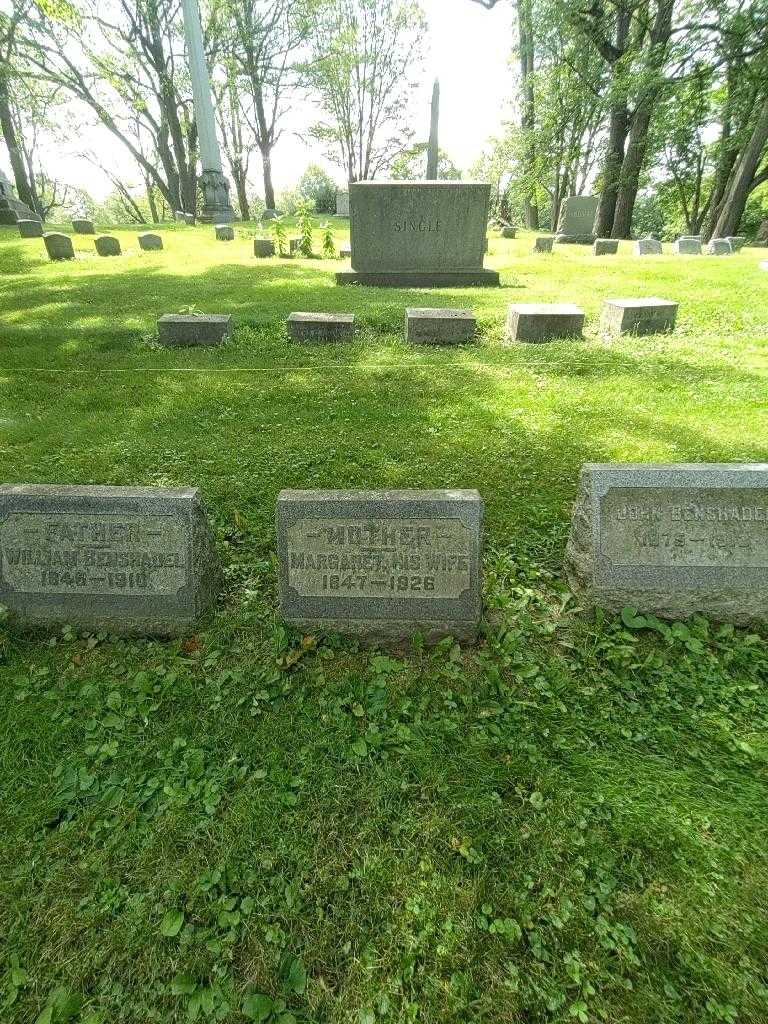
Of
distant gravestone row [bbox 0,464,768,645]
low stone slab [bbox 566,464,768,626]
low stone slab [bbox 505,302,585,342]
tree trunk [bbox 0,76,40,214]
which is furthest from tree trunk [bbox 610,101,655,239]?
tree trunk [bbox 0,76,40,214]

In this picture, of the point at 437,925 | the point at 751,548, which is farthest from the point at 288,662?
the point at 751,548

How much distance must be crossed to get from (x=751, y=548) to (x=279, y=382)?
201 inches

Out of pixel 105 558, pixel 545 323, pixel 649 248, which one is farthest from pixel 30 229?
pixel 105 558

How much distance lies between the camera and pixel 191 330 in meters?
7.63

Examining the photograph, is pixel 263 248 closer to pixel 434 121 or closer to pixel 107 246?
pixel 107 246

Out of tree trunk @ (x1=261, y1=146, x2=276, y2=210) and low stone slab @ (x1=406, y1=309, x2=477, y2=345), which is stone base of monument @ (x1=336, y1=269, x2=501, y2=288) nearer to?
low stone slab @ (x1=406, y1=309, x2=477, y2=345)

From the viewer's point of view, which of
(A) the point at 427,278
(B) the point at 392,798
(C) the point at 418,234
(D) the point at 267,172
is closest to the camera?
(B) the point at 392,798

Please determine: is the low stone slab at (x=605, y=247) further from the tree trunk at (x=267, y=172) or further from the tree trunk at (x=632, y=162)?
the tree trunk at (x=267, y=172)

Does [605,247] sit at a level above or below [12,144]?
below

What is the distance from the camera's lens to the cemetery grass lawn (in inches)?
69.1

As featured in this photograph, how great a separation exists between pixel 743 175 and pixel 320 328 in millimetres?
17715

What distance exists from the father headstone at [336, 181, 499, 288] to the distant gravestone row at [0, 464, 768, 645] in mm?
10061

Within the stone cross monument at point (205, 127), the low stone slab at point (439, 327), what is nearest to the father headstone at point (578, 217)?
the stone cross monument at point (205, 127)

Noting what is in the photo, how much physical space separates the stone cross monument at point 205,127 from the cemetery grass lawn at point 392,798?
2206 centimetres
